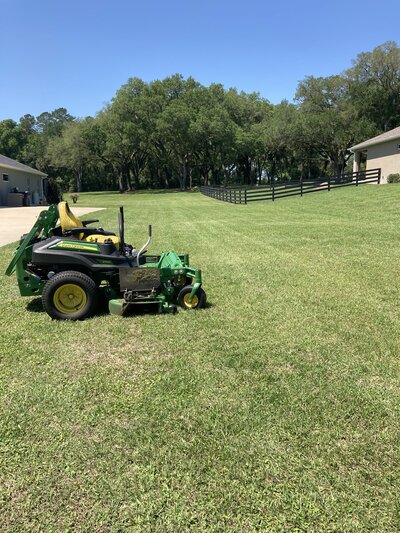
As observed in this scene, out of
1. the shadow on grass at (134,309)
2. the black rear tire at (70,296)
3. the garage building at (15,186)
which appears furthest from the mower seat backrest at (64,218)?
the garage building at (15,186)

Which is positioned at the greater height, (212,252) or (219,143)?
(219,143)

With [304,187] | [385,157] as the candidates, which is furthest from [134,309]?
[385,157]

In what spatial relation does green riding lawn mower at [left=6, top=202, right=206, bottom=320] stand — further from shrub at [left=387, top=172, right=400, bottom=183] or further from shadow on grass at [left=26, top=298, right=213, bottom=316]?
shrub at [left=387, top=172, right=400, bottom=183]

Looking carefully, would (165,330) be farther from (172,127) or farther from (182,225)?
(172,127)

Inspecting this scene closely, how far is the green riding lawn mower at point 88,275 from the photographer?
4.73 meters

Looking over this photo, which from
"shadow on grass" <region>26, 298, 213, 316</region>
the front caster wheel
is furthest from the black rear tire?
the front caster wheel

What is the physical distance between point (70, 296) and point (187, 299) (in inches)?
54.2

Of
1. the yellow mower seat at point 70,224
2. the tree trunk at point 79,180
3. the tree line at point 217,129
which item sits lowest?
the yellow mower seat at point 70,224

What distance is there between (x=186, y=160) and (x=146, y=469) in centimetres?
5715

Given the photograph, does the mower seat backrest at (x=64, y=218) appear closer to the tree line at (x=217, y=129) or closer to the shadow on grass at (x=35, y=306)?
the shadow on grass at (x=35, y=306)

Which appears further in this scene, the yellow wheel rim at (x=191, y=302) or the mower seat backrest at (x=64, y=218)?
the mower seat backrest at (x=64, y=218)

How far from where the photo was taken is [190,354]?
380cm

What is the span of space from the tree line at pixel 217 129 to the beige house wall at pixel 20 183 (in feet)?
59.1

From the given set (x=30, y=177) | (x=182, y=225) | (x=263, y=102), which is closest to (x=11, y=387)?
(x=182, y=225)
